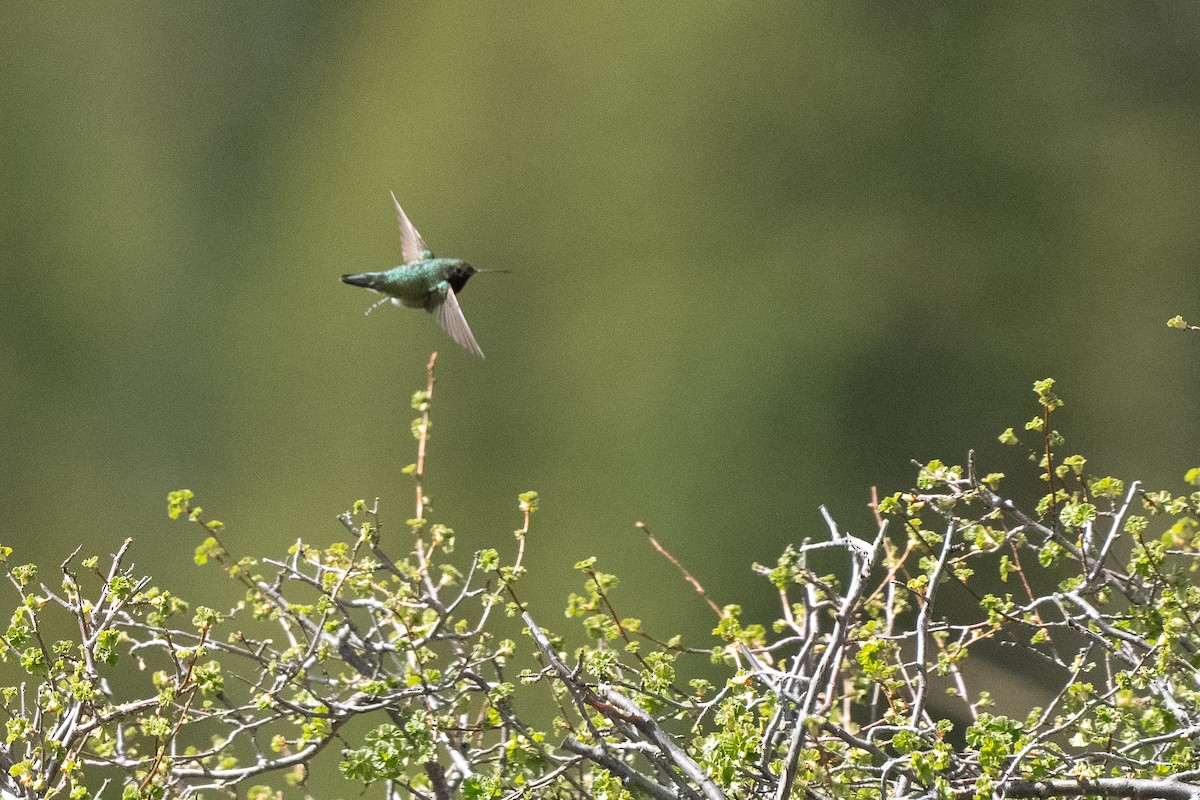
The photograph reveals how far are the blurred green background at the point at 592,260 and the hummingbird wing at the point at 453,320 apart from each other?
1.75 feet

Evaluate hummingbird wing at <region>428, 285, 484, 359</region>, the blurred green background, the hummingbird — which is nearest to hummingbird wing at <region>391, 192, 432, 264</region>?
the hummingbird

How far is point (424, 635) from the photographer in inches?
48.1

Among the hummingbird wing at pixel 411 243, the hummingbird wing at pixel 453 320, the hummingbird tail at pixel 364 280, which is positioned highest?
the hummingbird wing at pixel 411 243

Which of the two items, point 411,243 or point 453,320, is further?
point 411,243

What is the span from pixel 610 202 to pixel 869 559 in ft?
4.62

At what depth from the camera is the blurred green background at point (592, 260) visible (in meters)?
Result: 1.96

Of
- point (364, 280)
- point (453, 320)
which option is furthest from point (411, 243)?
point (453, 320)

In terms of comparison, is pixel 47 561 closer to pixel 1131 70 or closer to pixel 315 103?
pixel 315 103

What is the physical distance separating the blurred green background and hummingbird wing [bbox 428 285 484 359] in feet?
1.75

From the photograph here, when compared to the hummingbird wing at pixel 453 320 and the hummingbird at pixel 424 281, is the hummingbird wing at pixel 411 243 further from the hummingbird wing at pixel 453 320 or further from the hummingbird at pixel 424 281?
the hummingbird wing at pixel 453 320

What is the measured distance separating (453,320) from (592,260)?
0.63 metres

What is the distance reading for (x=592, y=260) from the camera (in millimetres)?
2189

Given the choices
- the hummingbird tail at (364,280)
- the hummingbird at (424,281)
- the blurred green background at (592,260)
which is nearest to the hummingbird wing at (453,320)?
the hummingbird at (424,281)

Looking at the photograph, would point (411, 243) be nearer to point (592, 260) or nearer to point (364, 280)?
point (364, 280)
